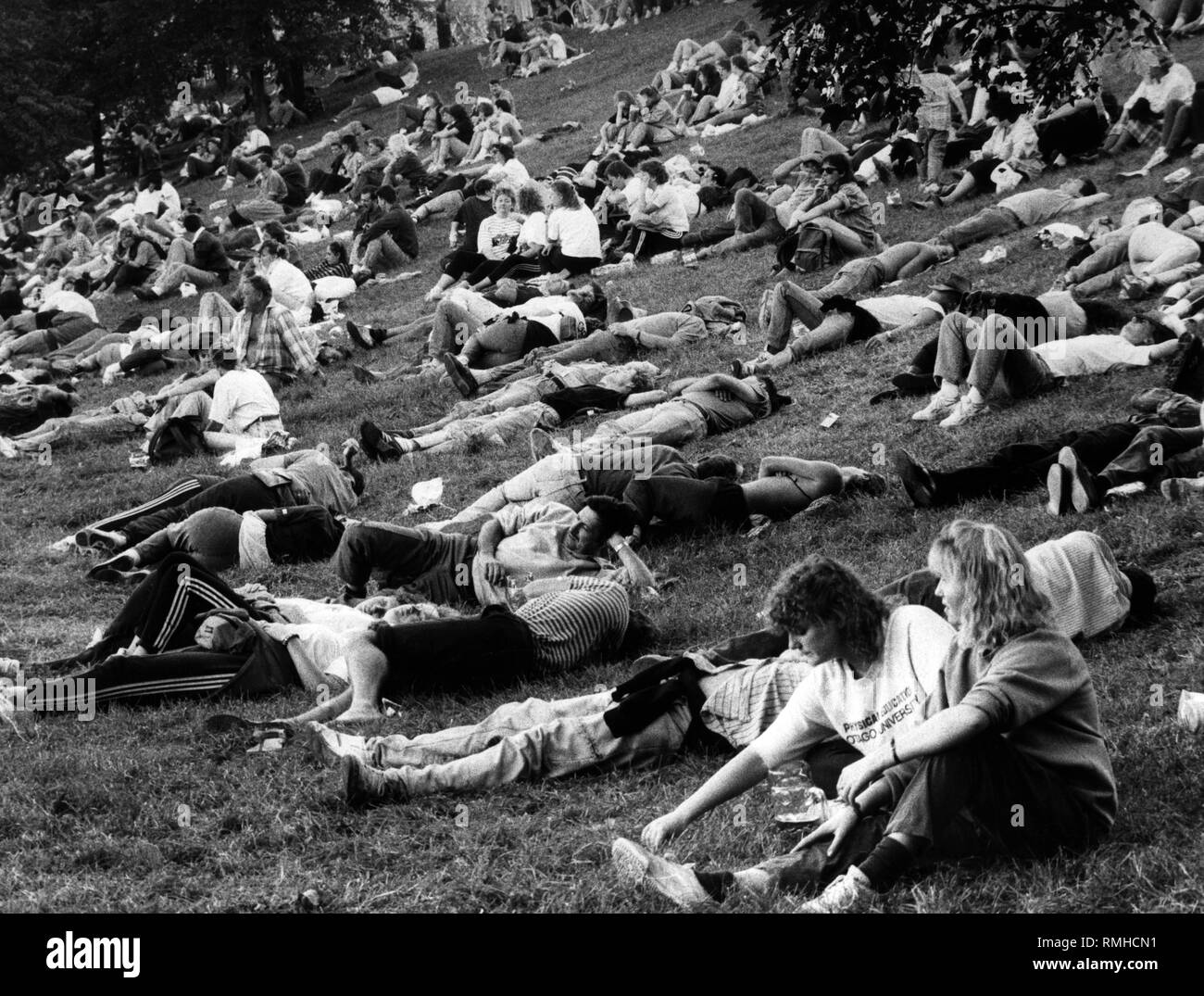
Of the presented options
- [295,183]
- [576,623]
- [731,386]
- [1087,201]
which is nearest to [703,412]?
[731,386]

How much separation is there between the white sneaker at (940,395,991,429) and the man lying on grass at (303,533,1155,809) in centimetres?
322

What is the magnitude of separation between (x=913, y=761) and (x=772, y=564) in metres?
3.44

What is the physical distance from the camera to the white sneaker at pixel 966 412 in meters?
9.35

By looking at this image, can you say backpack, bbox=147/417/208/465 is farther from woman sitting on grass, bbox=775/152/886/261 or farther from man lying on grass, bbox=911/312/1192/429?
man lying on grass, bbox=911/312/1192/429

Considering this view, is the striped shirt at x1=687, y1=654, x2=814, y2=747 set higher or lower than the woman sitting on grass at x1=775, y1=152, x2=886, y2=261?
lower

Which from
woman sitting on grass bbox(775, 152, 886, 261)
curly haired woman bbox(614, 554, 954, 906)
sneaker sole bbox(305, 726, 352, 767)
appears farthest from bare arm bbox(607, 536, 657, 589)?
woman sitting on grass bbox(775, 152, 886, 261)

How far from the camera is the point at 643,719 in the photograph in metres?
5.87

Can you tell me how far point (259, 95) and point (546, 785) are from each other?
99.9ft

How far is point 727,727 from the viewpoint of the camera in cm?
580

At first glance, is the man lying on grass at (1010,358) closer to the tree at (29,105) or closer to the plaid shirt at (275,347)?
the plaid shirt at (275,347)

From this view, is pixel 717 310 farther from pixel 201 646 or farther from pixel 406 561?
pixel 201 646

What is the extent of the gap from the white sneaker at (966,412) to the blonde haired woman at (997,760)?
193 inches

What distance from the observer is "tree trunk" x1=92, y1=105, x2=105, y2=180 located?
35.0m
